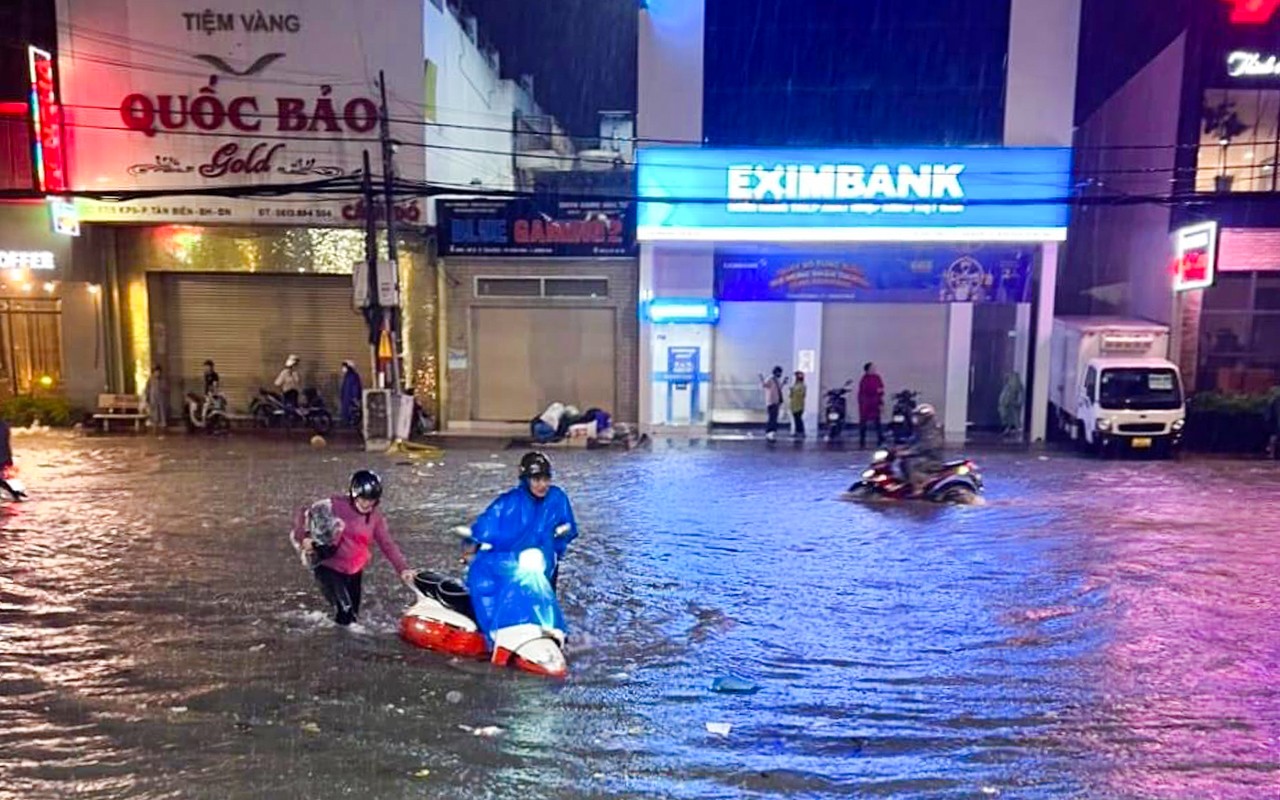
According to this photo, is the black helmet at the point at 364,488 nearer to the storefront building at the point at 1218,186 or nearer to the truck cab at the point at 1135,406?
the truck cab at the point at 1135,406

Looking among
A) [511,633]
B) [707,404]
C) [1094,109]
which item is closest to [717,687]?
[511,633]

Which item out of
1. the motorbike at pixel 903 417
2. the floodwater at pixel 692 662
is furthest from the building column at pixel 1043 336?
the floodwater at pixel 692 662

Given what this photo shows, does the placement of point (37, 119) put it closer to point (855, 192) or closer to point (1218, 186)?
point (855, 192)

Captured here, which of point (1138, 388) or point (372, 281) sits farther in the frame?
point (372, 281)

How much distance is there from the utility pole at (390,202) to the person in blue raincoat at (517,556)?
12.5 m

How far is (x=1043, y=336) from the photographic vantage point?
20812 millimetres

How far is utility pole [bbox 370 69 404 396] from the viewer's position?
709 inches

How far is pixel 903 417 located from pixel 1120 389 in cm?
426

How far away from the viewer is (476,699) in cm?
616

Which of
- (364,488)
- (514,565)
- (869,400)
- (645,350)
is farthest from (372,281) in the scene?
(514,565)

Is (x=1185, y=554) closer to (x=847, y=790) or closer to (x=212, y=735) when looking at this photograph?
(x=847, y=790)

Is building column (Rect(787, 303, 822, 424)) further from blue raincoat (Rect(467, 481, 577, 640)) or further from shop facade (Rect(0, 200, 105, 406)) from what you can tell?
shop facade (Rect(0, 200, 105, 406))

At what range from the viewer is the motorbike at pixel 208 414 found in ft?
68.7

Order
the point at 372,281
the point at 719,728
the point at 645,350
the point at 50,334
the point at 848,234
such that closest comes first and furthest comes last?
the point at 719,728 < the point at 372,281 < the point at 848,234 < the point at 645,350 < the point at 50,334
